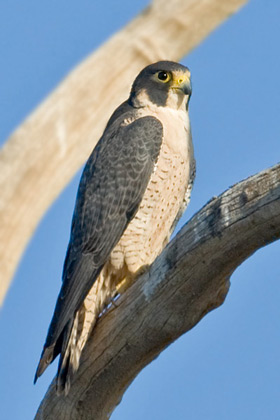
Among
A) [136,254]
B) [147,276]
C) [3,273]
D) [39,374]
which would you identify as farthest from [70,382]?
[3,273]

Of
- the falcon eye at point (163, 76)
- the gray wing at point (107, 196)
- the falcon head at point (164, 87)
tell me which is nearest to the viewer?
the gray wing at point (107, 196)

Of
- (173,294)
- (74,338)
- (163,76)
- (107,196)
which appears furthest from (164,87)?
(173,294)

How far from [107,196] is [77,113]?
1829 millimetres

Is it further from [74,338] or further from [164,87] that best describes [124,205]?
[164,87]

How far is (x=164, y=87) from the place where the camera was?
6.98 metres

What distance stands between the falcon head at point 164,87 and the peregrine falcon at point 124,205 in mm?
220

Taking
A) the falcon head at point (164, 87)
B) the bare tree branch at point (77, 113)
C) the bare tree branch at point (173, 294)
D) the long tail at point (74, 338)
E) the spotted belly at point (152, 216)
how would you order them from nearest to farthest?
the bare tree branch at point (173, 294), the long tail at point (74, 338), the spotted belly at point (152, 216), the falcon head at point (164, 87), the bare tree branch at point (77, 113)

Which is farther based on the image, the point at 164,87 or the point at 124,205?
the point at 164,87

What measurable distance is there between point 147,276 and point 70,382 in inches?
28.8

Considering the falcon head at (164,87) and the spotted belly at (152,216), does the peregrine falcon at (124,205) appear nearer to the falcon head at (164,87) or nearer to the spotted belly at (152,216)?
the spotted belly at (152,216)

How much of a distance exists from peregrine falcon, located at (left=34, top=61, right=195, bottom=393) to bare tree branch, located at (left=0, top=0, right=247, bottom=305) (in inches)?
43.0

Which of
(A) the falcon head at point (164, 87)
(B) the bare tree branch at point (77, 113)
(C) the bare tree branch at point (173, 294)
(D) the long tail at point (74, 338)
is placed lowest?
(C) the bare tree branch at point (173, 294)

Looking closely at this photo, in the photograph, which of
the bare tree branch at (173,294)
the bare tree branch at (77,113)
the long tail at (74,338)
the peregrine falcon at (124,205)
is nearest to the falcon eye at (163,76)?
the peregrine falcon at (124,205)

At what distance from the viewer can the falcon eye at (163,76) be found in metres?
7.01
